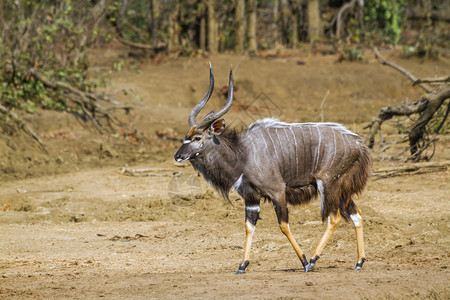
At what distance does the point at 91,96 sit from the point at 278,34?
337 inches

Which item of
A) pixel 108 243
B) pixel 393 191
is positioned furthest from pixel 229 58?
pixel 108 243

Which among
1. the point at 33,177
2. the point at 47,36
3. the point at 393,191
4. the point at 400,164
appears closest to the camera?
the point at 393,191

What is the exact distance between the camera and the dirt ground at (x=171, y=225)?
561 cm

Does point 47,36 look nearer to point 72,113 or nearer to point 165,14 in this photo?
point 72,113

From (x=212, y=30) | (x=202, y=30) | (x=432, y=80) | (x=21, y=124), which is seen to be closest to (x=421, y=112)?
(x=432, y=80)

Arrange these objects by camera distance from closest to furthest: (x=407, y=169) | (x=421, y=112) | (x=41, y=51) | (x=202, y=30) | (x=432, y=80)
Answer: (x=407, y=169)
(x=432, y=80)
(x=421, y=112)
(x=41, y=51)
(x=202, y=30)

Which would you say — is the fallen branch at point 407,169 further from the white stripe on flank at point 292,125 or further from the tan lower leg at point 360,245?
the tan lower leg at point 360,245

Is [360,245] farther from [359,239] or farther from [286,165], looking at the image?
[286,165]

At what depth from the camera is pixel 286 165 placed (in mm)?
6289

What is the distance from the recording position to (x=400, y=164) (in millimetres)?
10625

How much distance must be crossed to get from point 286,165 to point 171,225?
266 cm

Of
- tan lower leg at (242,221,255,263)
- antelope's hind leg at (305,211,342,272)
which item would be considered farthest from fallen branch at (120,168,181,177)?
antelope's hind leg at (305,211,342,272)

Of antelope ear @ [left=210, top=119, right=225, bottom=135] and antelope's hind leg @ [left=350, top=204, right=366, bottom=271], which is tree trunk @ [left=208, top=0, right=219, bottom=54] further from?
antelope's hind leg @ [left=350, top=204, right=366, bottom=271]

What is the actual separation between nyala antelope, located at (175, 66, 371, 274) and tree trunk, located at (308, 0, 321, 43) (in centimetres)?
1472
